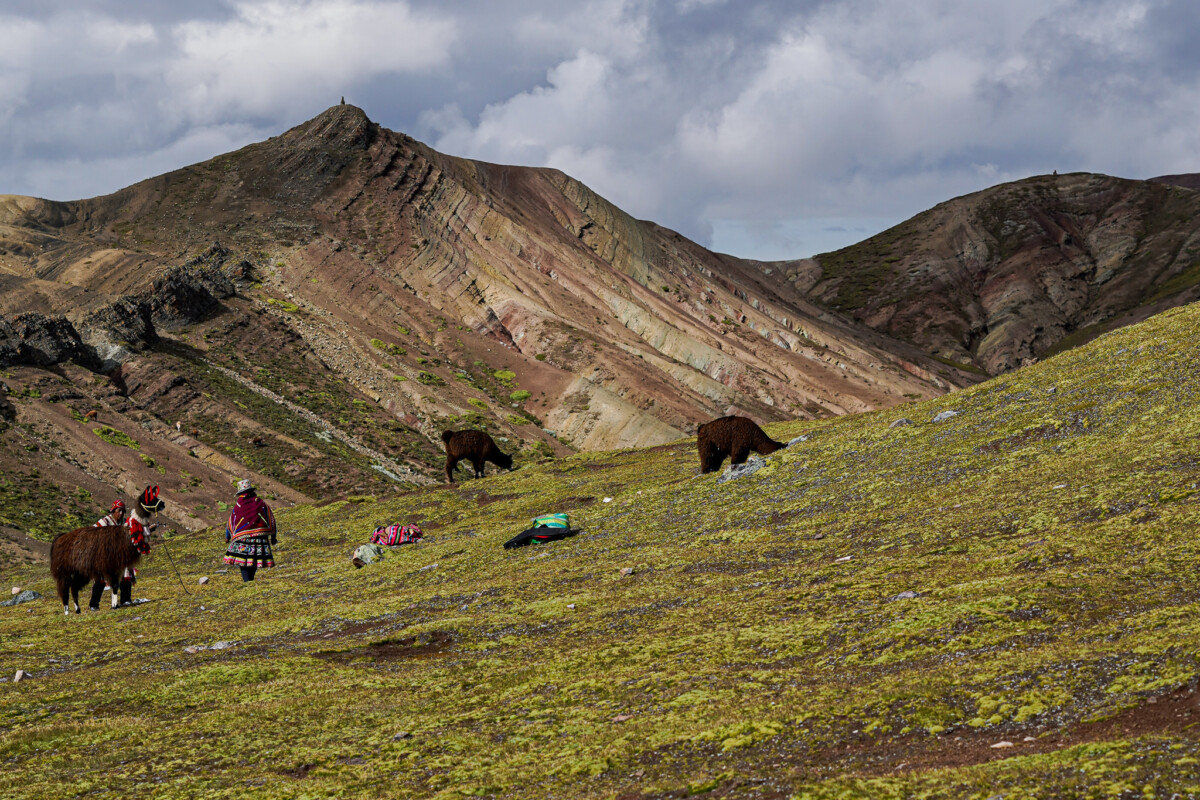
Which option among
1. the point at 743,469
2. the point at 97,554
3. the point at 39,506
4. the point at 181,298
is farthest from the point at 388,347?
the point at 97,554

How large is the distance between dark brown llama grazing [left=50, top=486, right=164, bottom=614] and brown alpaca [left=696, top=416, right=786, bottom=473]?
61.7ft

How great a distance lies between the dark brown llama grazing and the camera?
2380 centimetres

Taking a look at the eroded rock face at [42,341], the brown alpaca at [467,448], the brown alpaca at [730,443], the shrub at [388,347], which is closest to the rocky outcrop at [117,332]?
the eroded rock face at [42,341]

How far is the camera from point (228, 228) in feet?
314

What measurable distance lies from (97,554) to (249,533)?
4093 mm

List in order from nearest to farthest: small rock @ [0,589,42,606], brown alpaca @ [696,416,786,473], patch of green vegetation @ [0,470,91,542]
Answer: small rock @ [0,589,42,606] < brown alpaca @ [696,416,786,473] < patch of green vegetation @ [0,470,91,542]

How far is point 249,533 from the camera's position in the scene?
88.3ft

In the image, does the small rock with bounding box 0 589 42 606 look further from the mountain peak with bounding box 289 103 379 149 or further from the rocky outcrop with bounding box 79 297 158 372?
the mountain peak with bounding box 289 103 379 149

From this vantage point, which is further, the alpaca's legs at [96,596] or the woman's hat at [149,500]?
the woman's hat at [149,500]

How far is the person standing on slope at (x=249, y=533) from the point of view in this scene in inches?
1033

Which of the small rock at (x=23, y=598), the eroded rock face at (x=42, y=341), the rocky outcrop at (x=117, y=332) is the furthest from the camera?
the rocky outcrop at (x=117, y=332)

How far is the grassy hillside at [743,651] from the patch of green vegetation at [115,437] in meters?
31.7

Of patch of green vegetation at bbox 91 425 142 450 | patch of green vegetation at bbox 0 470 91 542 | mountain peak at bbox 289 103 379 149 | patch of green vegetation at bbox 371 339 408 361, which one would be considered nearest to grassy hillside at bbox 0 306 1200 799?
patch of green vegetation at bbox 0 470 91 542

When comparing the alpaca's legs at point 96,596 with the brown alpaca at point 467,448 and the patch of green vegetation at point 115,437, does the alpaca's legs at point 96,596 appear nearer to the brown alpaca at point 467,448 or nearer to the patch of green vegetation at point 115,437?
the brown alpaca at point 467,448
